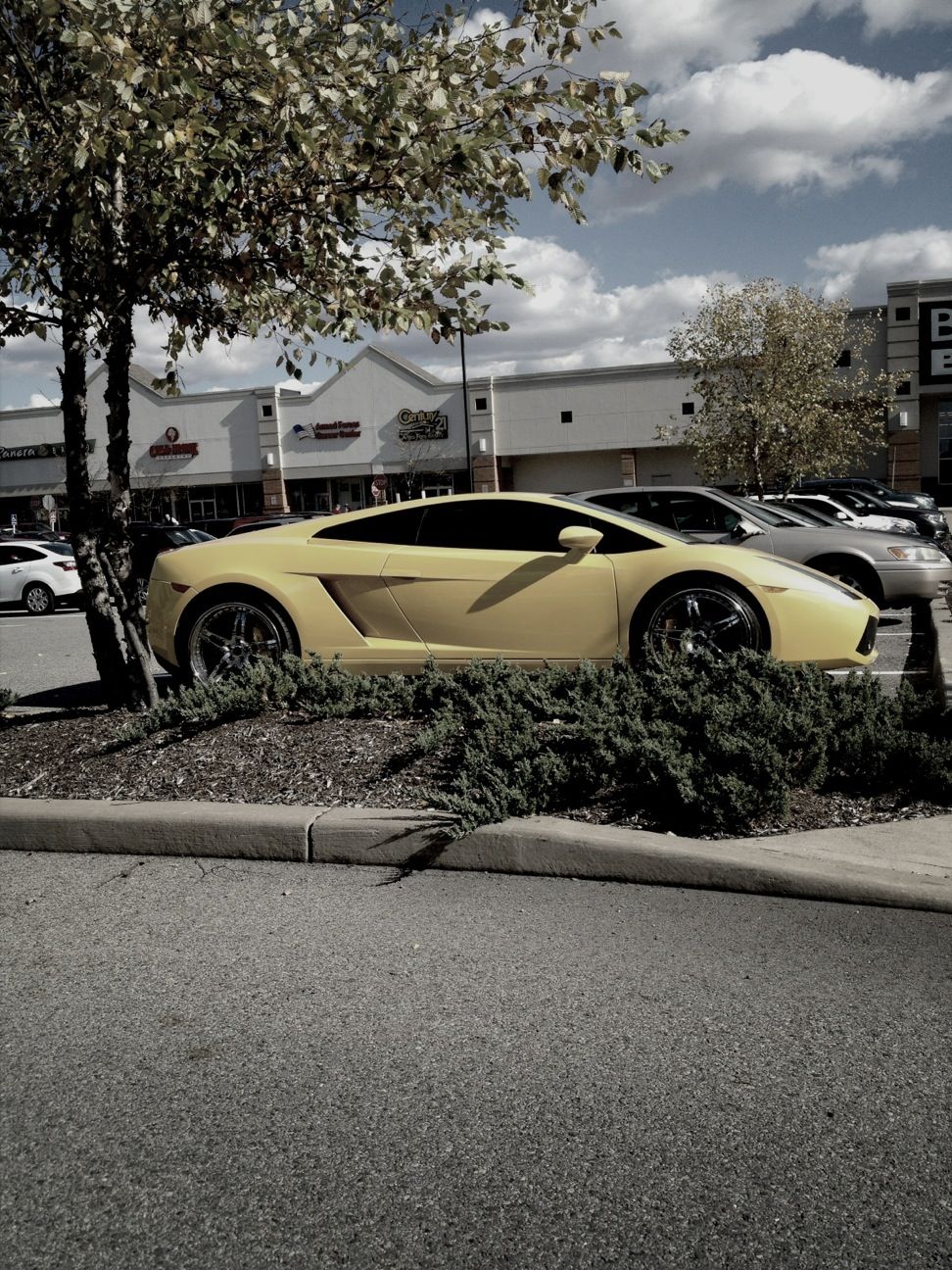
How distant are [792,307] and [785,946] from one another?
95.6ft

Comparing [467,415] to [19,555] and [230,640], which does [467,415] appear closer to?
[19,555]

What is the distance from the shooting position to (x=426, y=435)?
52.3 meters

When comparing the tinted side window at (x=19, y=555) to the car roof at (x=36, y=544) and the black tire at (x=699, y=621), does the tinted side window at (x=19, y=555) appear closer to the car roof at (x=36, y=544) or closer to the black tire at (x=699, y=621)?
the car roof at (x=36, y=544)

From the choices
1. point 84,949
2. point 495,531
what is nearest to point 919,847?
point 84,949

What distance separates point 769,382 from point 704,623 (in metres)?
24.9

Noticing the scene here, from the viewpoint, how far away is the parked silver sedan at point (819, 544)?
11547mm

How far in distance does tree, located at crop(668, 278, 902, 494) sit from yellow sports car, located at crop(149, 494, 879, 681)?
23596 mm

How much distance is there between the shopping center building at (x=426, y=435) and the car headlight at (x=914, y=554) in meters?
34.5

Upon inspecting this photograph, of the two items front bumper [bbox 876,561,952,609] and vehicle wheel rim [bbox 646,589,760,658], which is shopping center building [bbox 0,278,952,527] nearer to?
front bumper [bbox 876,561,952,609]

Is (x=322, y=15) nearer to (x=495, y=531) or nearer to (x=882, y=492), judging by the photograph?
(x=495, y=531)

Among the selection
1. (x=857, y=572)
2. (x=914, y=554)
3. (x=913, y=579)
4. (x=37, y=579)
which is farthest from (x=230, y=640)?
(x=37, y=579)

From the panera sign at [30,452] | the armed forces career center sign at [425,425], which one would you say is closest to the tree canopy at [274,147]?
the armed forces career center sign at [425,425]

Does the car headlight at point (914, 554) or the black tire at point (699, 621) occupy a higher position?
the car headlight at point (914, 554)

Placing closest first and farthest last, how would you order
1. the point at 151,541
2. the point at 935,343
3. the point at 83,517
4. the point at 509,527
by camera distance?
the point at 83,517
the point at 509,527
the point at 151,541
the point at 935,343
